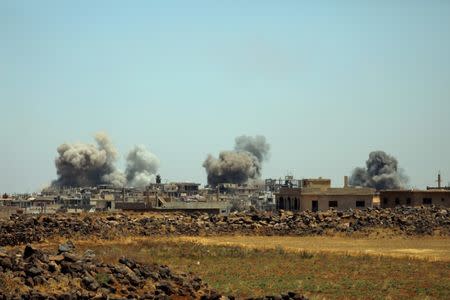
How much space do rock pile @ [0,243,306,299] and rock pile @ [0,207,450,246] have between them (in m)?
25.1

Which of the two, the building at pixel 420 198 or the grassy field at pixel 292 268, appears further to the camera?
the building at pixel 420 198

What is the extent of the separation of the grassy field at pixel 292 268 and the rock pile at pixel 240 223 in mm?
4023

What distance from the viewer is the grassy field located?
37.8m

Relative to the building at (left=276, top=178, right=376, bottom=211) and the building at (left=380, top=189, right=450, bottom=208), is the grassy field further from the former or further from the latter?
the building at (left=380, top=189, right=450, bottom=208)

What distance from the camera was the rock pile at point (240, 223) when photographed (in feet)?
199

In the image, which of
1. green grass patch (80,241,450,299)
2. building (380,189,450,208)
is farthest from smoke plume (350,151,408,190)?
green grass patch (80,241,450,299)

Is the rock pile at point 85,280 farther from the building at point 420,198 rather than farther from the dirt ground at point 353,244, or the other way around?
the building at point 420,198

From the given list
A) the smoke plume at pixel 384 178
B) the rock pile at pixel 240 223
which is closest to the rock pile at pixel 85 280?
the rock pile at pixel 240 223

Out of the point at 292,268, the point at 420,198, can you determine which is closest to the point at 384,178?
the point at 420,198

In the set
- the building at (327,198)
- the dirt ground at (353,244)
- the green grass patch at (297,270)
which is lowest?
the green grass patch at (297,270)

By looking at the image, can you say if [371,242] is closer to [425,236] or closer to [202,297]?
[425,236]

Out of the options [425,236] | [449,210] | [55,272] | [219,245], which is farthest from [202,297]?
[449,210]

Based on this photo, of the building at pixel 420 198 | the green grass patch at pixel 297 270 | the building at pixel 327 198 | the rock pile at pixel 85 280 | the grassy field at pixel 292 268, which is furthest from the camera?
the building at pixel 420 198

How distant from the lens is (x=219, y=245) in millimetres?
56469
